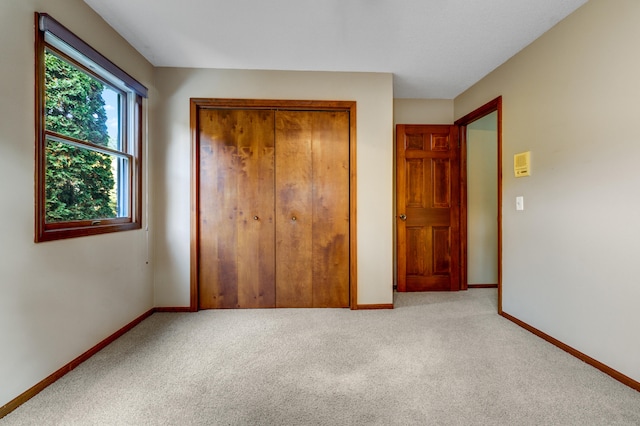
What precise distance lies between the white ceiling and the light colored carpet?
2535 mm

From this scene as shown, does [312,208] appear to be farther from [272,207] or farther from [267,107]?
[267,107]

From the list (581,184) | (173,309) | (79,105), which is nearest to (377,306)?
(581,184)

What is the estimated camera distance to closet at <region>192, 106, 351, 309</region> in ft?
9.55

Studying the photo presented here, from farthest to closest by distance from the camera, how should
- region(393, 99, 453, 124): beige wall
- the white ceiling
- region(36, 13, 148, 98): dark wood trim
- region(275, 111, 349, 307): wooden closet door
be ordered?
region(393, 99, 453, 124): beige wall → region(275, 111, 349, 307): wooden closet door → the white ceiling → region(36, 13, 148, 98): dark wood trim

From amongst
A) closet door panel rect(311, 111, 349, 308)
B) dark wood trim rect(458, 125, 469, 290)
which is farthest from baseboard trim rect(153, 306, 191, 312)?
dark wood trim rect(458, 125, 469, 290)

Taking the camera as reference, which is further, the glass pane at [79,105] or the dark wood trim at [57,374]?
the glass pane at [79,105]

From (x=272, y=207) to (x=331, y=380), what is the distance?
175 centimetres

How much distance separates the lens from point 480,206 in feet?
12.3

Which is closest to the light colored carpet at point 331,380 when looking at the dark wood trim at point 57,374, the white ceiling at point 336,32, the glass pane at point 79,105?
the dark wood trim at point 57,374

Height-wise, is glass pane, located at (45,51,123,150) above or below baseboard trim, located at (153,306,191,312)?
above

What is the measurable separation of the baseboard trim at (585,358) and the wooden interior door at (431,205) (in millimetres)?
1115

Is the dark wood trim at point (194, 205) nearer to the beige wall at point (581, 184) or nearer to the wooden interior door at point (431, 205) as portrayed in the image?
the wooden interior door at point (431, 205)

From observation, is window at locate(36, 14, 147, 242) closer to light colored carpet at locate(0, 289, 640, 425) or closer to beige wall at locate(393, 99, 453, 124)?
light colored carpet at locate(0, 289, 640, 425)

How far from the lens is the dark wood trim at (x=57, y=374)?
1472 mm
